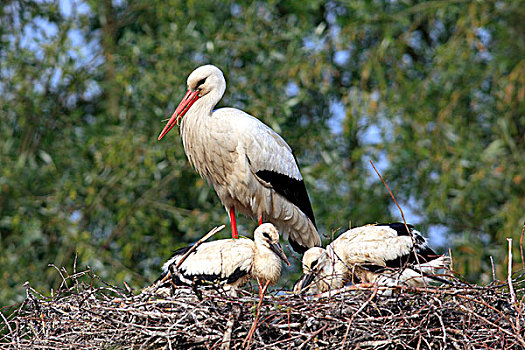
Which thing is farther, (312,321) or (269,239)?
(269,239)

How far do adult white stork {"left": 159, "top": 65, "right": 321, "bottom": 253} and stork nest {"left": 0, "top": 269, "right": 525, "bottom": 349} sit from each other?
4.62ft

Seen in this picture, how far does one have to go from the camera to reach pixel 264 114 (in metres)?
7.86

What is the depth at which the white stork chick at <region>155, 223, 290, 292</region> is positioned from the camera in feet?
13.5

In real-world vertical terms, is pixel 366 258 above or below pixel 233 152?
below

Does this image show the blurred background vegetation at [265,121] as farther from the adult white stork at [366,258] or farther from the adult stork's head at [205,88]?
the adult white stork at [366,258]

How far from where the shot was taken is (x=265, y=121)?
308 inches

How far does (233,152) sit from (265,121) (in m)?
2.73

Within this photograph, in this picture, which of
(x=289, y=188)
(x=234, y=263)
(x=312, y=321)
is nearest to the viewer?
(x=312, y=321)

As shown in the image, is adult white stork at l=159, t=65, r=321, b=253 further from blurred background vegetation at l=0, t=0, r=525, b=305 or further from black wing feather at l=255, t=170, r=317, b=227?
blurred background vegetation at l=0, t=0, r=525, b=305

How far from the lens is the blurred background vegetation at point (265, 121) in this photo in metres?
7.92

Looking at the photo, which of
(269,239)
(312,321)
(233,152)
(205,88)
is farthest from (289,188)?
(312,321)

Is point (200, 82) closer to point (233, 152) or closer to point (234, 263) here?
point (233, 152)

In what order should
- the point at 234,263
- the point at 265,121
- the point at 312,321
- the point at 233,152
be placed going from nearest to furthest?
1. the point at 312,321
2. the point at 234,263
3. the point at 233,152
4. the point at 265,121

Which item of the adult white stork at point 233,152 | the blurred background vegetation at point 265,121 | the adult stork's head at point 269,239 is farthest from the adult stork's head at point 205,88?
the blurred background vegetation at point 265,121
